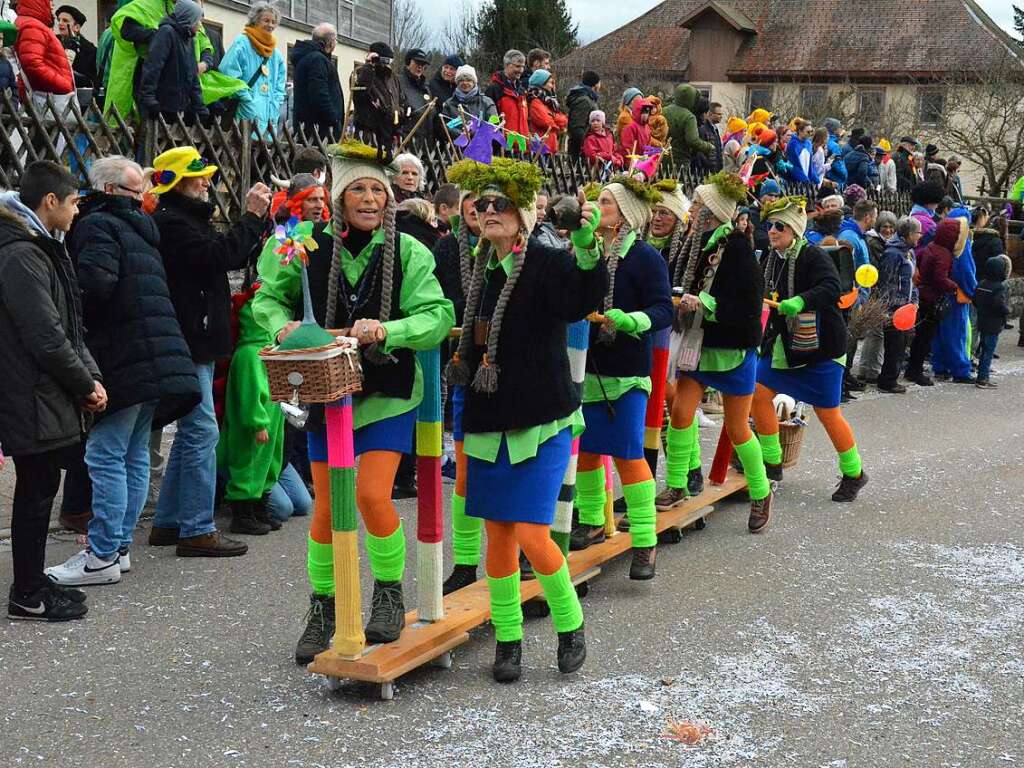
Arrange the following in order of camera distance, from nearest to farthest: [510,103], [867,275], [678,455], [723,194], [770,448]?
[723,194] → [678,455] → [770,448] → [867,275] → [510,103]

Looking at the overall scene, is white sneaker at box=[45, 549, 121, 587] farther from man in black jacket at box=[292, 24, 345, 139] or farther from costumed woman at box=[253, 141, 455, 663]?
man in black jacket at box=[292, 24, 345, 139]

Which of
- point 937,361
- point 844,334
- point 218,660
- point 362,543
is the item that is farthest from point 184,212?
point 937,361

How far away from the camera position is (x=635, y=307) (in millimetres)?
6078

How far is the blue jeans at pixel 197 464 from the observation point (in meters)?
6.20

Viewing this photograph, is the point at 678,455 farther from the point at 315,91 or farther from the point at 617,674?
the point at 315,91

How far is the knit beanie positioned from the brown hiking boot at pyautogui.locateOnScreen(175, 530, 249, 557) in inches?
105

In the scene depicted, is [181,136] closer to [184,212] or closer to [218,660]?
[184,212]

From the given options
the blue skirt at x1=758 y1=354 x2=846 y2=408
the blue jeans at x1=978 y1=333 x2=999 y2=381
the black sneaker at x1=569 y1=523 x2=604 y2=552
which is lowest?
the blue jeans at x1=978 y1=333 x2=999 y2=381

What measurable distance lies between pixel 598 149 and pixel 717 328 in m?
7.39

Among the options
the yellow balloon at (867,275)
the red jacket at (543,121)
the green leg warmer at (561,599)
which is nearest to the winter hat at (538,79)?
the red jacket at (543,121)

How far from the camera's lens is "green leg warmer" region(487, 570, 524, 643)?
15.4 ft

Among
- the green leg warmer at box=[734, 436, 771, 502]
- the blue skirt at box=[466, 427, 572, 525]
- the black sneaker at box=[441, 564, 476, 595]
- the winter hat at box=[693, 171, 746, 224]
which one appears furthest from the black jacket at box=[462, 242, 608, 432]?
the green leg warmer at box=[734, 436, 771, 502]

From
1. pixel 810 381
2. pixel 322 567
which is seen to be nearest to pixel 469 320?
pixel 322 567

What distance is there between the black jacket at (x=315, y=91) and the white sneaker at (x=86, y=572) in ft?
19.3
